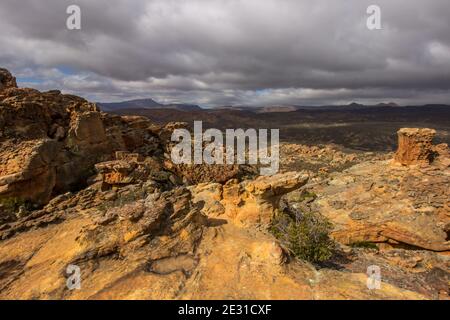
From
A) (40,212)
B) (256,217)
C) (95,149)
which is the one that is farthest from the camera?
(95,149)

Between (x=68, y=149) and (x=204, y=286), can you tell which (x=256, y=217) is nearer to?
(x=204, y=286)

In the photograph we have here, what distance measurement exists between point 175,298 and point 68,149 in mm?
14455

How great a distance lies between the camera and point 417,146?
22.5m

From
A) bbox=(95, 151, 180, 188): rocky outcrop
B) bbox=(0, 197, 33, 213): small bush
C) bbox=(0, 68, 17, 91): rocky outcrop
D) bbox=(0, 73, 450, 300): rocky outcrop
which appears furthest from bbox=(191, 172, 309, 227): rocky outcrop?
bbox=(0, 68, 17, 91): rocky outcrop

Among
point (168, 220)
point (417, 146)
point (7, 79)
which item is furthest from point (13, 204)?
point (417, 146)

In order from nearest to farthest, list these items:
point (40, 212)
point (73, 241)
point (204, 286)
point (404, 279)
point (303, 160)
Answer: point (204, 286)
point (73, 241)
point (404, 279)
point (40, 212)
point (303, 160)

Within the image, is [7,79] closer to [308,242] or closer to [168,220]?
[168,220]

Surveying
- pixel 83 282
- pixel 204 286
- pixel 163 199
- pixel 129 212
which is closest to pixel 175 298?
pixel 204 286

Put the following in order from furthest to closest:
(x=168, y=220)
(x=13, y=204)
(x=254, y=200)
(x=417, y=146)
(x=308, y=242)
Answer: (x=417, y=146), (x=254, y=200), (x=13, y=204), (x=308, y=242), (x=168, y=220)

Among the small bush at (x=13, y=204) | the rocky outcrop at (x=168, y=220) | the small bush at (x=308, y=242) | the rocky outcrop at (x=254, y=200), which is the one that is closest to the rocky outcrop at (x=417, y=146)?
the rocky outcrop at (x=168, y=220)

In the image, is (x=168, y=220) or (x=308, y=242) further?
(x=308, y=242)

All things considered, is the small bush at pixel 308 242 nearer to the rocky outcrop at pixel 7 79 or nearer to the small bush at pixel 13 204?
the small bush at pixel 13 204
